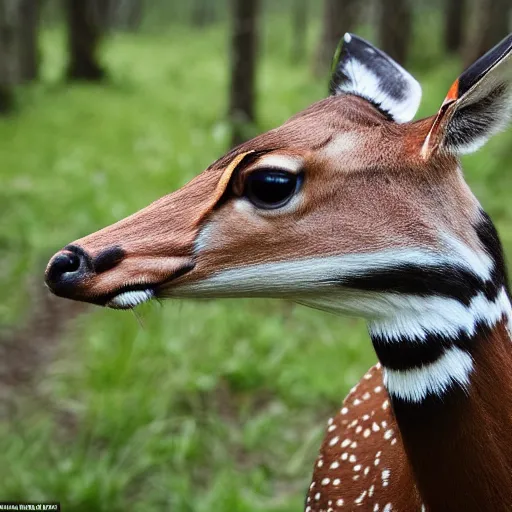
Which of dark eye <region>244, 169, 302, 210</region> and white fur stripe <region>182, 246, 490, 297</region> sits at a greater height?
dark eye <region>244, 169, 302, 210</region>

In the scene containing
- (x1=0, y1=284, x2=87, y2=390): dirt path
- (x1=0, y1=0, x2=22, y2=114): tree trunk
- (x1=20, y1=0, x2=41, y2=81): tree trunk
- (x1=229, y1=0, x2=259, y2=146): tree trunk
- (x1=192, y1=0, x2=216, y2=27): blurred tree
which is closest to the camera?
(x1=0, y1=284, x2=87, y2=390): dirt path

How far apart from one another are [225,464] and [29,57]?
13144 mm

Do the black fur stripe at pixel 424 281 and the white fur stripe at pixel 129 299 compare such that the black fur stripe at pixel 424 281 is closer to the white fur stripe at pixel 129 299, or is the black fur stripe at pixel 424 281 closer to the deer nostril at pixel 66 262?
the white fur stripe at pixel 129 299

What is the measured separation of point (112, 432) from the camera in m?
3.86

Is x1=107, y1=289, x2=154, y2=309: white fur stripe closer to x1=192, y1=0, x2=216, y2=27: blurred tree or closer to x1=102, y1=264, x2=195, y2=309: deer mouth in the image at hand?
x1=102, y1=264, x2=195, y2=309: deer mouth

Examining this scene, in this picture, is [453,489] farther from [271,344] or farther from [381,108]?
[271,344]

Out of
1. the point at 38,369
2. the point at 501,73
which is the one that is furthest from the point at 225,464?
the point at 501,73

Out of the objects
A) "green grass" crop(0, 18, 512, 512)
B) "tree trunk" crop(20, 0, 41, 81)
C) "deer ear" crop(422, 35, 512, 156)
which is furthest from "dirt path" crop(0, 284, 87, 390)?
"tree trunk" crop(20, 0, 41, 81)

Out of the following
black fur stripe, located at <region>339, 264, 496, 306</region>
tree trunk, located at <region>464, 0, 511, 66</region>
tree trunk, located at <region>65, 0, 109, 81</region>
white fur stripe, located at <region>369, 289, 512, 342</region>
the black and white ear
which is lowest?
white fur stripe, located at <region>369, 289, 512, 342</region>

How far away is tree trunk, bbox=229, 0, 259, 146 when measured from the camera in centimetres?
801

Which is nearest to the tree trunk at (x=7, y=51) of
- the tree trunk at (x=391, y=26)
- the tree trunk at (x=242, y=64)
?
the tree trunk at (x=242, y=64)

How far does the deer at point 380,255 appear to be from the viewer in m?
1.44

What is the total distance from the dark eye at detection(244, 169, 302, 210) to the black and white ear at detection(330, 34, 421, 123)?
16.0 inches

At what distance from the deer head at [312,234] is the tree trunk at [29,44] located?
14424mm
